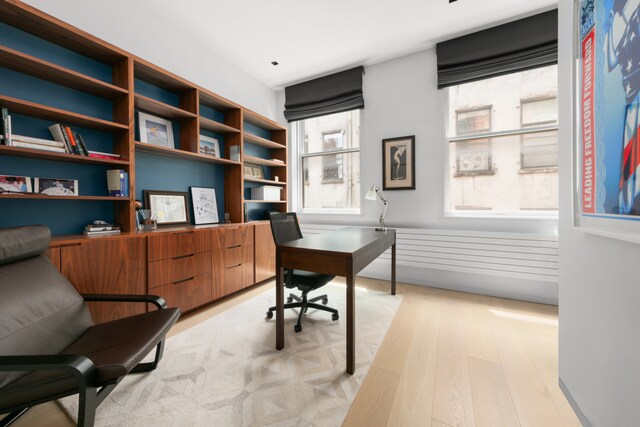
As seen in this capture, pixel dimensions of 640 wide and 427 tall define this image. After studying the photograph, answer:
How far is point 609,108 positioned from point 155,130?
3271 mm

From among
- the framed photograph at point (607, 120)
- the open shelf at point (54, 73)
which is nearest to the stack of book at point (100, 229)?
the open shelf at point (54, 73)

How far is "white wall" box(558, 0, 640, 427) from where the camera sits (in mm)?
922

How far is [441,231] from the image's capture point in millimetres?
3074

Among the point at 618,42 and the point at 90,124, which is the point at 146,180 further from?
the point at 618,42

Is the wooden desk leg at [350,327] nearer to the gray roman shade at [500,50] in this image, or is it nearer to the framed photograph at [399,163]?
the framed photograph at [399,163]

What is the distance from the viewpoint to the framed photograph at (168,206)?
100 inches

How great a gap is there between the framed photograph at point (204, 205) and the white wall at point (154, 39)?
1.33 m

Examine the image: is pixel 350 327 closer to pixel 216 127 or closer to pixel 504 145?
pixel 216 127

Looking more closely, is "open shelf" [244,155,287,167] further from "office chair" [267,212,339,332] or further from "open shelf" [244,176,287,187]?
"office chair" [267,212,339,332]

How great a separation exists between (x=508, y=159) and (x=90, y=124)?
420 cm

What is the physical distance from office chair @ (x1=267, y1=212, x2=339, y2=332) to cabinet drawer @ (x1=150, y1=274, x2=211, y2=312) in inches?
28.7

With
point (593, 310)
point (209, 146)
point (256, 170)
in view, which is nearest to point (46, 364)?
point (593, 310)

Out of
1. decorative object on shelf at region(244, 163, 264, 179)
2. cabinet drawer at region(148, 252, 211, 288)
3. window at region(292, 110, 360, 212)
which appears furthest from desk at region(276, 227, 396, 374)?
decorative object on shelf at region(244, 163, 264, 179)

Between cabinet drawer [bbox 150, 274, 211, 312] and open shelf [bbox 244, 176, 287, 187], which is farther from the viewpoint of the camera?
open shelf [bbox 244, 176, 287, 187]
